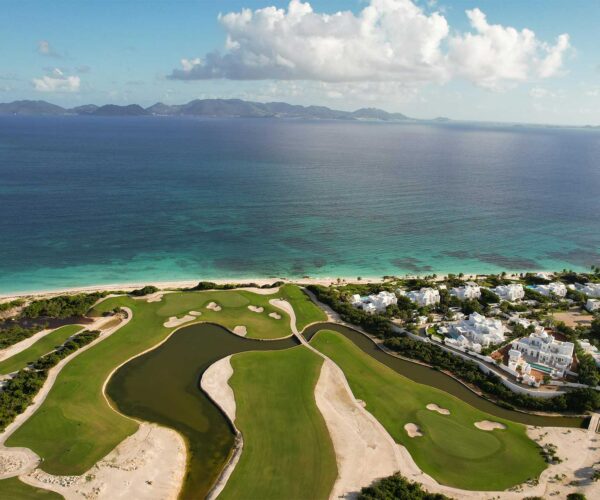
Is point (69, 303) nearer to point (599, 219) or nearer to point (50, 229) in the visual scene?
point (50, 229)

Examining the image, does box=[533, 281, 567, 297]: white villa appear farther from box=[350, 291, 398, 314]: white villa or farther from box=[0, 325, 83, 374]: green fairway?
box=[0, 325, 83, 374]: green fairway

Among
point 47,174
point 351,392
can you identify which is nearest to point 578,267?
point 351,392

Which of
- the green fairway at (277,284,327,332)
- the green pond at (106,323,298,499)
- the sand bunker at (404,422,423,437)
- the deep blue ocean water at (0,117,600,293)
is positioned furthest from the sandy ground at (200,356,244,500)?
the deep blue ocean water at (0,117,600,293)

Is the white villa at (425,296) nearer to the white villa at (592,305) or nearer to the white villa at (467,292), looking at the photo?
the white villa at (467,292)

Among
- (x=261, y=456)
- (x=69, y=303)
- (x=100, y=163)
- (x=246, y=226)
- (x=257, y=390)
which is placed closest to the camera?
(x=261, y=456)

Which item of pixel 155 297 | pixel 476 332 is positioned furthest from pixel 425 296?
pixel 155 297

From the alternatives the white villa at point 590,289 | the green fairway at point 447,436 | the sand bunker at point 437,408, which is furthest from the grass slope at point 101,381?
the white villa at point 590,289

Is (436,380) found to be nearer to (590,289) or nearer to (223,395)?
(223,395)
